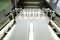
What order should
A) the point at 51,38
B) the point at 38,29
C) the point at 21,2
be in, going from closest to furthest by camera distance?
the point at 51,38 → the point at 38,29 → the point at 21,2

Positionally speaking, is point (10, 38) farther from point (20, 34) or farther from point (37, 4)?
point (37, 4)

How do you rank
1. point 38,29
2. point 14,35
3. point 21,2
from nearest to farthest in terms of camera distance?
point 14,35
point 38,29
point 21,2

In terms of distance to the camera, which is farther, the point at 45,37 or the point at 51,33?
the point at 51,33

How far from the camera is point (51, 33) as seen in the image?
104 inches

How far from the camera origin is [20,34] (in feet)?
8.68

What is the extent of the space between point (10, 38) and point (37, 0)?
492 cm

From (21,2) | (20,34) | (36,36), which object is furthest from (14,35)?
(21,2)

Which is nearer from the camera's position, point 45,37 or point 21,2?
point 45,37

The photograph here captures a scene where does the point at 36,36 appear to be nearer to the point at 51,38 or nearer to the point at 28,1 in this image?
the point at 51,38

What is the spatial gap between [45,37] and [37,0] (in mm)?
4780

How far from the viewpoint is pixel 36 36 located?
2.54m

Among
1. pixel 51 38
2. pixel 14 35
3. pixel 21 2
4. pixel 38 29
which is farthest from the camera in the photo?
pixel 21 2

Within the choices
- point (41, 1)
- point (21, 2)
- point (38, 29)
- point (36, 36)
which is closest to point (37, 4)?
point (41, 1)

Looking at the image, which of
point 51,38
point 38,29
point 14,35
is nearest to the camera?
point 51,38
